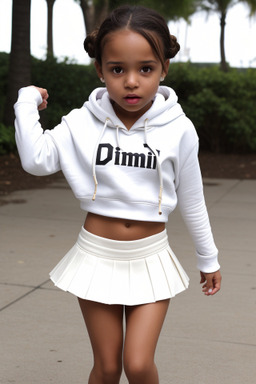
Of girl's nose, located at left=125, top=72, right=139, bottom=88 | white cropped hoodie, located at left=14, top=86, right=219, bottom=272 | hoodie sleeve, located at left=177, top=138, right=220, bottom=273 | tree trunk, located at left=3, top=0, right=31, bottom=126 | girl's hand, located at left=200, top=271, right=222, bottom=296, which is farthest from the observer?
tree trunk, located at left=3, top=0, right=31, bottom=126

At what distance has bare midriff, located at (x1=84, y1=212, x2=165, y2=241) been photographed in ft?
8.85

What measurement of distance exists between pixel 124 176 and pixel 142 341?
616mm

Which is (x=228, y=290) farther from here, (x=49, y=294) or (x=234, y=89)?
(x=234, y=89)

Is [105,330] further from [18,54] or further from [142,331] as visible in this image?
[18,54]

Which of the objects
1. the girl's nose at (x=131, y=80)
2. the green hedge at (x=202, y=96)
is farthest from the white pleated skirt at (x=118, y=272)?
the green hedge at (x=202, y=96)

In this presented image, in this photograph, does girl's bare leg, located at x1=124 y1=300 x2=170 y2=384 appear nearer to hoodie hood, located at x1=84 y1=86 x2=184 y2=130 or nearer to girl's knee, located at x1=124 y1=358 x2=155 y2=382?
girl's knee, located at x1=124 y1=358 x2=155 y2=382

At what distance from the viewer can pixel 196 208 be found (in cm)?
283

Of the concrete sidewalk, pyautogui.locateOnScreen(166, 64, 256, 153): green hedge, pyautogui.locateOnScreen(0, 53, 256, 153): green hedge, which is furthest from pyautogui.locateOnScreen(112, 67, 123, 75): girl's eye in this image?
pyautogui.locateOnScreen(166, 64, 256, 153): green hedge

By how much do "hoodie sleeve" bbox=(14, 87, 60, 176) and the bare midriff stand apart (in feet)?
0.89

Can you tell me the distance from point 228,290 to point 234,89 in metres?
9.26

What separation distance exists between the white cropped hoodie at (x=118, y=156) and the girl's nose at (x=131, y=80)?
199 mm

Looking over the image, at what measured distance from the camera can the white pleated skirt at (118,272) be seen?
8.75 ft

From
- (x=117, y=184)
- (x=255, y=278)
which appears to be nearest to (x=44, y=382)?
(x=117, y=184)

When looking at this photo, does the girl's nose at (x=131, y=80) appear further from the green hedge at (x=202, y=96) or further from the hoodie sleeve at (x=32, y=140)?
the green hedge at (x=202, y=96)
